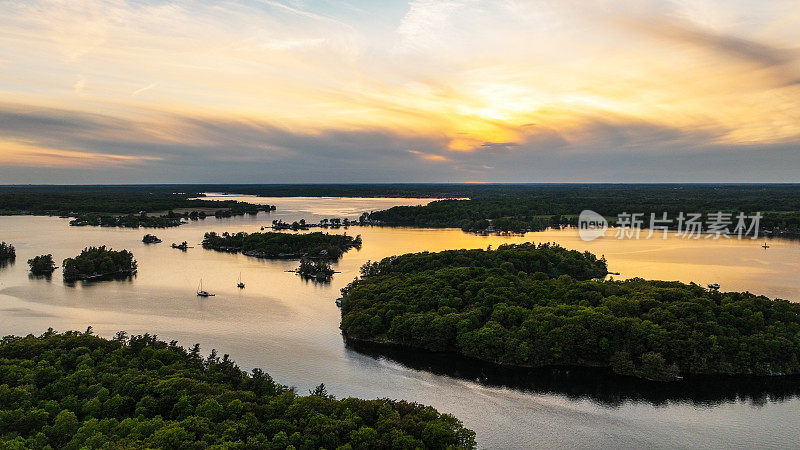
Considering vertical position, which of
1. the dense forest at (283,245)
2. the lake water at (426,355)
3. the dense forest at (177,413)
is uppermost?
the dense forest at (283,245)

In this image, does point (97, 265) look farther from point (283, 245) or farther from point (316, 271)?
Result: point (316, 271)

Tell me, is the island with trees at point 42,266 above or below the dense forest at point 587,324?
below

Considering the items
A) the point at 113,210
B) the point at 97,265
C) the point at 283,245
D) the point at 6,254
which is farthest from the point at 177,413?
the point at 113,210

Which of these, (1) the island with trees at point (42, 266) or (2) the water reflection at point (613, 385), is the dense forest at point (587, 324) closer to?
(2) the water reflection at point (613, 385)

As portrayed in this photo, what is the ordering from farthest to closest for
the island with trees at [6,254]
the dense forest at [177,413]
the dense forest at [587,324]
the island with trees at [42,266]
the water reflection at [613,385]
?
the island with trees at [6,254] → the island with trees at [42,266] → the dense forest at [587,324] → the water reflection at [613,385] → the dense forest at [177,413]

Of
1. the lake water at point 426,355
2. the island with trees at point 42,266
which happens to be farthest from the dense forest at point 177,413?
the island with trees at point 42,266

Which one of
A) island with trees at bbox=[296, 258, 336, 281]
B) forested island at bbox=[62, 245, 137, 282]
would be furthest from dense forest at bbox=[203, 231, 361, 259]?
forested island at bbox=[62, 245, 137, 282]
